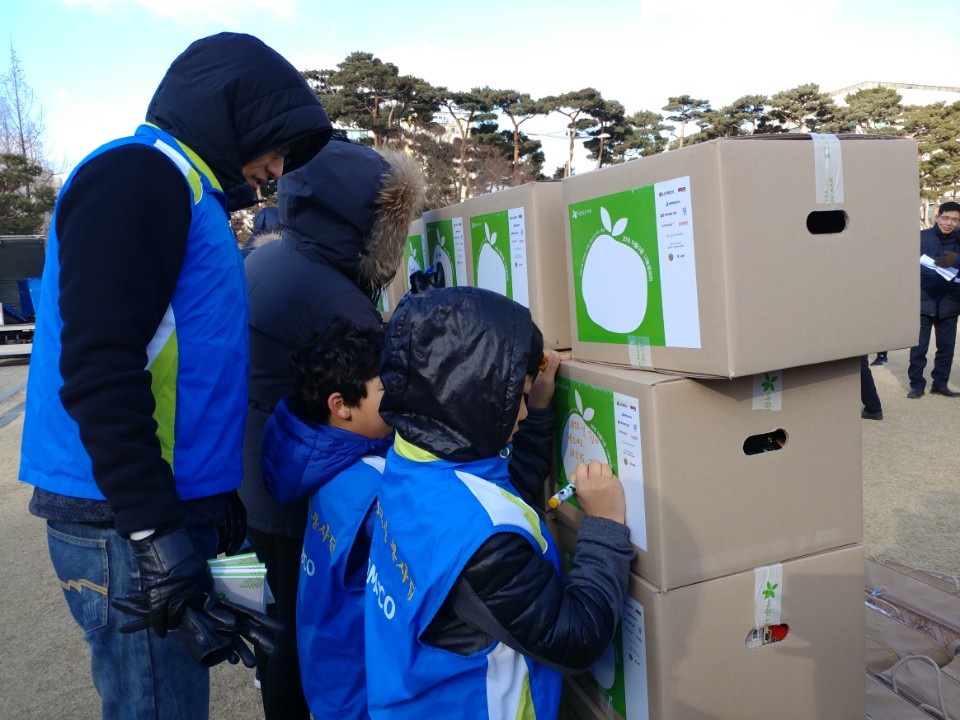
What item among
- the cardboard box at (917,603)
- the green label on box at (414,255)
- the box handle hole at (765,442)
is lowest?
the cardboard box at (917,603)

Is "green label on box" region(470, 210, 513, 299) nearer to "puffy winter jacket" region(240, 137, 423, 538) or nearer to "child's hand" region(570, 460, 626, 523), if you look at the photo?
"puffy winter jacket" region(240, 137, 423, 538)

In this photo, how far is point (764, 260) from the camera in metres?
1.08

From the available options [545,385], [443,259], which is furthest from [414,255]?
[545,385]

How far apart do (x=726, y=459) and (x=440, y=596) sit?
0.58 meters

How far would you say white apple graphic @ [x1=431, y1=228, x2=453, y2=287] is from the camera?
2.14 metres

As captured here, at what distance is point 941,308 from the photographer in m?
5.91

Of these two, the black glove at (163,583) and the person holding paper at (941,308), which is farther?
the person holding paper at (941,308)

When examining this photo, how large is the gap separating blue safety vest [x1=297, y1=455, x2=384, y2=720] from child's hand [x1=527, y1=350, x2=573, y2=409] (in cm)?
37

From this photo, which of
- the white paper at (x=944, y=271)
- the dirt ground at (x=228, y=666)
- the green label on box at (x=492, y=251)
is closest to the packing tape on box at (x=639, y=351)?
the green label on box at (x=492, y=251)

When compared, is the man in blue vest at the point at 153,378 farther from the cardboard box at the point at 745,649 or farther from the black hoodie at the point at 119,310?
the cardboard box at the point at 745,649

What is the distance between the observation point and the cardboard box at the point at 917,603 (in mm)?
1977

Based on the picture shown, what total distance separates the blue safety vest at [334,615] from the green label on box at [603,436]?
41cm

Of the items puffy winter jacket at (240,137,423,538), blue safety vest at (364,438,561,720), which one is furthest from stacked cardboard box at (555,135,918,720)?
puffy winter jacket at (240,137,423,538)

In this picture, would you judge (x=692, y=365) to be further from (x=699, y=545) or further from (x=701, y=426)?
(x=699, y=545)
